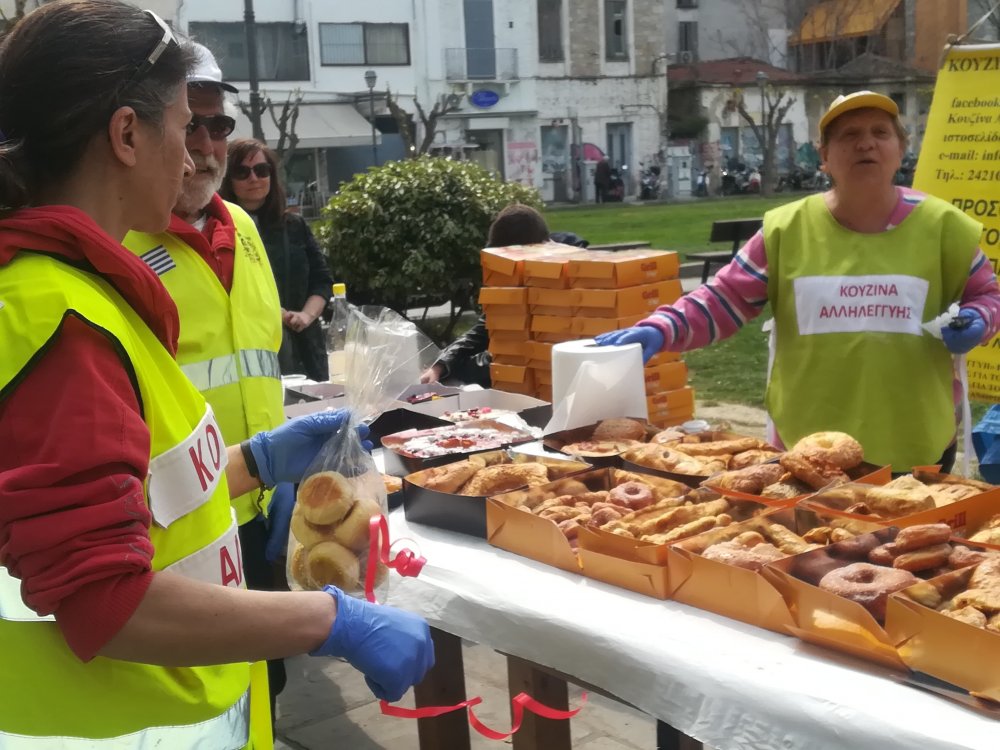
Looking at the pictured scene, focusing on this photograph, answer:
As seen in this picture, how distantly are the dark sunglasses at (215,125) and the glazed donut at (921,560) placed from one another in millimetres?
1976

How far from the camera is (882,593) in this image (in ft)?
A: 5.71

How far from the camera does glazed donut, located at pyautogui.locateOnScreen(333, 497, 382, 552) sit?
2.20 meters

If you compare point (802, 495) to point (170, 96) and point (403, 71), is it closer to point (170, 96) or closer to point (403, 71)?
point (170, 96)

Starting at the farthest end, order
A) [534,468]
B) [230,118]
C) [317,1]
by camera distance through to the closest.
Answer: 1. [317,1]
2. [230,118]
3. [534,468]

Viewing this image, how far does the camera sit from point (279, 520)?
3113mm

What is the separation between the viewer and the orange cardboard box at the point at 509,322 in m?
4.93

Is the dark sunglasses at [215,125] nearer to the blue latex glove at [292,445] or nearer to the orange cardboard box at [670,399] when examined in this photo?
the blue latex glove at [292,445]

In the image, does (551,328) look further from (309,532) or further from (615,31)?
(615,31)

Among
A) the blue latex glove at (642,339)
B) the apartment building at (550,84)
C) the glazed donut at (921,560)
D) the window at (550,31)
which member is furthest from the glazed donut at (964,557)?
the window at (550,31)

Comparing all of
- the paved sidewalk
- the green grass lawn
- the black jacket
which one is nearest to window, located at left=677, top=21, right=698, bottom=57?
the green grass lawn

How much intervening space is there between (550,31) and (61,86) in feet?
130

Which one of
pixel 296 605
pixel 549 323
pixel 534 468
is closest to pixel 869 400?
pixel 534 468

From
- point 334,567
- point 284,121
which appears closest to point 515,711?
point 334,567

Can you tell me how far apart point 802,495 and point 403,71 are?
35408 mm
